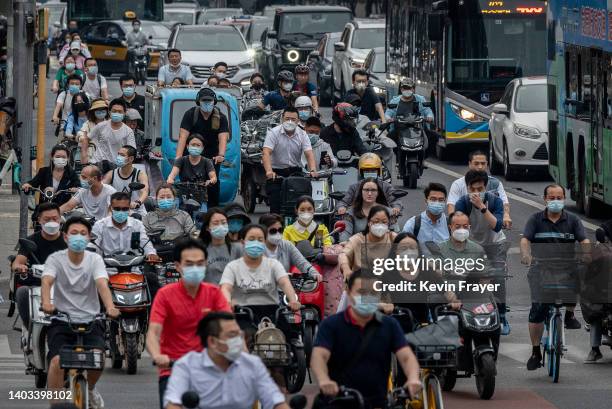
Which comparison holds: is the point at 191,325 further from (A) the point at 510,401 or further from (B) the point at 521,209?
(B) the point at 521,209

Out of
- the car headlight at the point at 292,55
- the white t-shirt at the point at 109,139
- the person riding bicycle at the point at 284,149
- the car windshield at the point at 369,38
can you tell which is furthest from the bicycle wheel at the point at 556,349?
the car headlight at the point at 292,55

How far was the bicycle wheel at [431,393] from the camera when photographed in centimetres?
1307

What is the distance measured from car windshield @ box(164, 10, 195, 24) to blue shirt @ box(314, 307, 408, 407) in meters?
62.7

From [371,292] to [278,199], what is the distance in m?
10.5

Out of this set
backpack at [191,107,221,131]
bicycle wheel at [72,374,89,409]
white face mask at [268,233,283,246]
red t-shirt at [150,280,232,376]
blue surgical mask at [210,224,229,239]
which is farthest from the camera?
backpack at [191,107,221,131]

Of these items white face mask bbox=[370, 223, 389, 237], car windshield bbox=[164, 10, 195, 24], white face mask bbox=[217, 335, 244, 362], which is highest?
white face mask bbox=[217, 335, 244, 362]

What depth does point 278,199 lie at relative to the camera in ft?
73.3

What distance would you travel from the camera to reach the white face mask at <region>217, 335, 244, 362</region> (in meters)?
A: 10.1

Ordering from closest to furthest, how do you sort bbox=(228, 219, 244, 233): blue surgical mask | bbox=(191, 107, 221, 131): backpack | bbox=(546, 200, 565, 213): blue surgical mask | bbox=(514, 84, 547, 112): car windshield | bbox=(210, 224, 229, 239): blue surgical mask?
bbox=(210, 224, 229, 239): blue surgical mask → bbox=(228, 219, 244, 233): blue surgical mask → bbox=(546, 200, 565, 213): blue surgical mask → bbox=(191, 107, 221, 131): backpack → bbox=(514, 84, 547, 112): car windshield

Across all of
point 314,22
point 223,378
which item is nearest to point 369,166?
point 223,378

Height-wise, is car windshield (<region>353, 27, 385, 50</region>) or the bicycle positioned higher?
car windshield (<region>353, 27, 385, 50</region>)

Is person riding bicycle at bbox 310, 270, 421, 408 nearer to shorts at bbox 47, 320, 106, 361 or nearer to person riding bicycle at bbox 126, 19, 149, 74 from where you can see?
shorts at bbox 47, 320, 106, 361

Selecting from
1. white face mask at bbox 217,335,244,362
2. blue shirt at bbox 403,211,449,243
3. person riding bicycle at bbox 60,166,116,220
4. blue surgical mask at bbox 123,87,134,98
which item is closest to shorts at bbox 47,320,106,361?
blue shirt at bbox 403,211,449,243

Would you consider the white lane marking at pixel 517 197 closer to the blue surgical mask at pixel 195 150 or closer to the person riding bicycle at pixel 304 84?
the person riding bicycle at pixel 304 84
